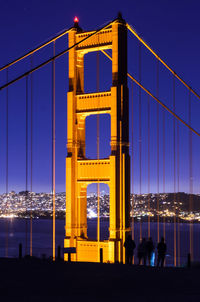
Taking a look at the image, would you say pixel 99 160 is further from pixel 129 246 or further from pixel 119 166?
pixel 129 246

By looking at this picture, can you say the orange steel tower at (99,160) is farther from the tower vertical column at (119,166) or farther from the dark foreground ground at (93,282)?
the dark foreground ground at (93,282)

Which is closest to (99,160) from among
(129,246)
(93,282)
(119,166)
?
(119,166)

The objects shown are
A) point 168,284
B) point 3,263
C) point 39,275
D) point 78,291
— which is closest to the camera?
point 78,291

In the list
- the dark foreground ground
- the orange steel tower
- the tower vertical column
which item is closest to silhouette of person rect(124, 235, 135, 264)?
the dark foreground ground

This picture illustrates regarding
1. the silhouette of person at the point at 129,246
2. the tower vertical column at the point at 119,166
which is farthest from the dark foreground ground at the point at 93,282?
the tower vertical column at the point at 119,166

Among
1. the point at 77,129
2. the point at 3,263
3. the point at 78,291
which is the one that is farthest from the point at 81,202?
the point at 78,291

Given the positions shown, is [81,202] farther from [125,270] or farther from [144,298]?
[144,298]
